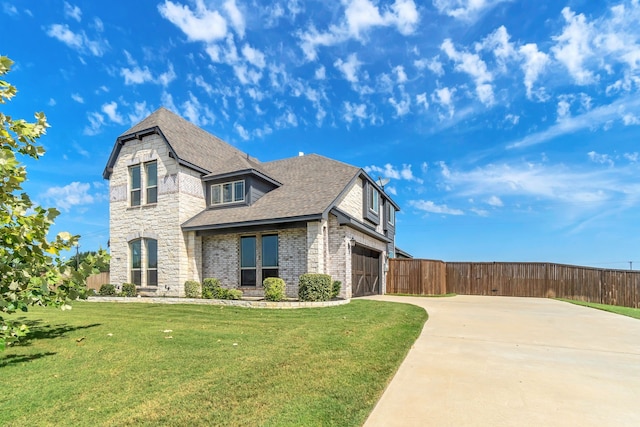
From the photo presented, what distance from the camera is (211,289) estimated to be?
1354cm

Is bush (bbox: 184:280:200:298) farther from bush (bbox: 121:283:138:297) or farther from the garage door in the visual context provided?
the garage door

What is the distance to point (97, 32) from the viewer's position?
11359 millimetres

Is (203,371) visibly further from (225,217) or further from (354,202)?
(354,202)

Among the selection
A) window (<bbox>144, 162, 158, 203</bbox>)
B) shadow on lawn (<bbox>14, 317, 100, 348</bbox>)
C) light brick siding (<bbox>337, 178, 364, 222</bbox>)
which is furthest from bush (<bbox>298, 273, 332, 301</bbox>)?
window (<bbox>144, 162, 158, 203</bbox>)

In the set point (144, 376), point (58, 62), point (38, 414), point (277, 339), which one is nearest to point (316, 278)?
point (277, 339)

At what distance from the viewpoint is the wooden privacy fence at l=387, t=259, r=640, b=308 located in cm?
1695

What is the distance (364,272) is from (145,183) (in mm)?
11811

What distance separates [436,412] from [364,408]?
2.46 ft

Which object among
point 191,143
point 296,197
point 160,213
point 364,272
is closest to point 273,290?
point 296,197

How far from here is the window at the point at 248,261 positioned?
567 inches

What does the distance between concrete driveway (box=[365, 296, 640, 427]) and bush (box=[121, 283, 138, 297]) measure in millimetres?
13855

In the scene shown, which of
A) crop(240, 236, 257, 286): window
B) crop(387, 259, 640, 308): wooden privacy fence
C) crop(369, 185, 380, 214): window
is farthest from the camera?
crop(369, 185, 380, 214): window

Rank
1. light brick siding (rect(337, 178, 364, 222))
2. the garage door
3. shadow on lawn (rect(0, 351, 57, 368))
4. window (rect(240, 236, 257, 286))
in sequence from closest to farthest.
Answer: shadow on lawn (rect(0, 351, 57, 368)), window (rect(240, 236, 257, 286)), light brick siding (rect(337, 178, 364, 222)), the garage door

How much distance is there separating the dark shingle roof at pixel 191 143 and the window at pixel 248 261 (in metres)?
3.54
